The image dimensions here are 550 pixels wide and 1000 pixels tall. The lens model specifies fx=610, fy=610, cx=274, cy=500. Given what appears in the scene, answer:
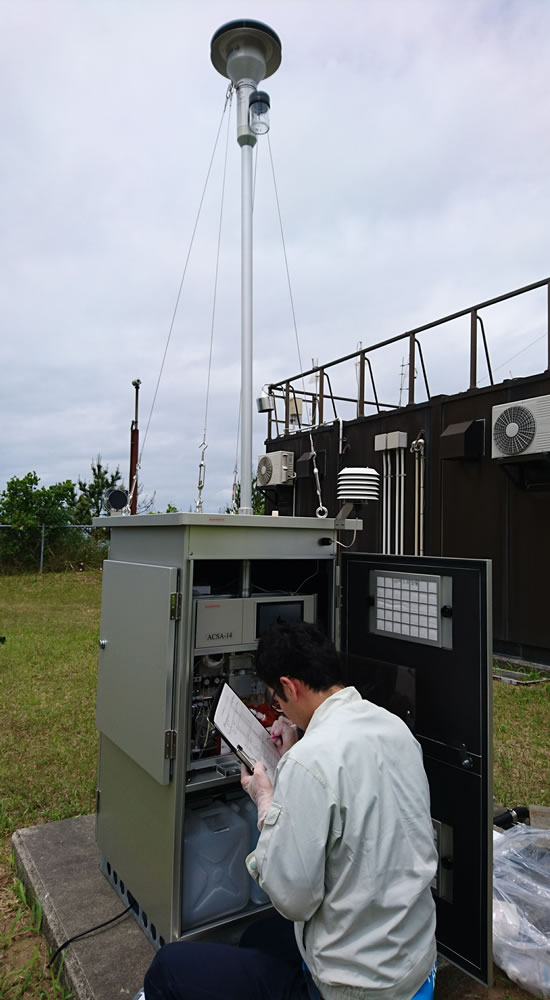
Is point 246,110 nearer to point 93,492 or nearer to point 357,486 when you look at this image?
point 357,486

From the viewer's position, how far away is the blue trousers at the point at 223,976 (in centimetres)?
136

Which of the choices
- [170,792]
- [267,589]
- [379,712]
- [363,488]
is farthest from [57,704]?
[379,712]

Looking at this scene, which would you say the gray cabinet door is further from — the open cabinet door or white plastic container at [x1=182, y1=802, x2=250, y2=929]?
the open cabinet door

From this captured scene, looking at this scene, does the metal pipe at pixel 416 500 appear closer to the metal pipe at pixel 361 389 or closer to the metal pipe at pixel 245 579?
the metal pipe at pixel 361 389

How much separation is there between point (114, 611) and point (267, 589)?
2.32 ft

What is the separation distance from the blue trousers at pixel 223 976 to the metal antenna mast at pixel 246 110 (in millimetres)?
1606

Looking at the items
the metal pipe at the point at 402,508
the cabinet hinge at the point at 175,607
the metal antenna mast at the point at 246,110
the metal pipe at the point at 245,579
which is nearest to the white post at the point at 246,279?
the metal antenna mast at the point at 246,110

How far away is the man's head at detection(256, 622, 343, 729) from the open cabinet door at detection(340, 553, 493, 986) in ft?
1.78

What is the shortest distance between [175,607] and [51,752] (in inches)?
115

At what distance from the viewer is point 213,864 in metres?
2.18

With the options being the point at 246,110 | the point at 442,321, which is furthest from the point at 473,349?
the point at 246,110

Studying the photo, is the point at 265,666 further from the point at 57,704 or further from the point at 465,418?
the point at 465,418

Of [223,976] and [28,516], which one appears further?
[28,516]

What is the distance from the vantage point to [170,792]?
77.7 inches
